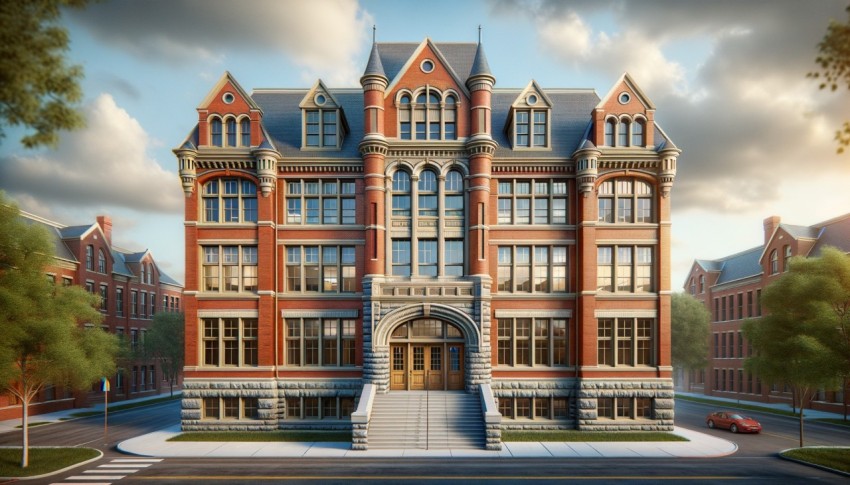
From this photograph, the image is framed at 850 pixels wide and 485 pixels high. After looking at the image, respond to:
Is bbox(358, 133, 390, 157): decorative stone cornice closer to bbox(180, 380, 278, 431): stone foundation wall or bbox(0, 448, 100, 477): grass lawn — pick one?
bbox(180, 380, 278, 431): stone foundation wall

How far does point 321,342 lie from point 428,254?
815 centimetres

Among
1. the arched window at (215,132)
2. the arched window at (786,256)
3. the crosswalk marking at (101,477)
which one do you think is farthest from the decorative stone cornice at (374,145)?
the arched window at (786,256)

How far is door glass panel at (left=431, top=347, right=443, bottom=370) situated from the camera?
3027cm

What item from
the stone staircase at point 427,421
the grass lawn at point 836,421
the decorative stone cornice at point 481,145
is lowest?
the grass lawn at point 836,421

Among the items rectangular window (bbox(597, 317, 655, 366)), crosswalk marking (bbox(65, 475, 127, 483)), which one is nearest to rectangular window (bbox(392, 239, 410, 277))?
rectangular window (bbox(597, 317, 655, 366))

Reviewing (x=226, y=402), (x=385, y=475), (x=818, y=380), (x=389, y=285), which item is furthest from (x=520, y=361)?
(x=226, y=402)

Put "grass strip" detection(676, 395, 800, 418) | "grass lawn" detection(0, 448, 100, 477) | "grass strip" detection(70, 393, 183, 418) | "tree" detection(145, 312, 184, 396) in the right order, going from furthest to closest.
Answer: "tree" detection(145, 312, 184, 396) → "grass strip" detection(676, 395, 800, 418) → "grass strip" detection(70, 393, 183, 418) → "grass lawn" detection(0, 448, 100, 477)

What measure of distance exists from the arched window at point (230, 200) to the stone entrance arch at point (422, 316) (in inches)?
400

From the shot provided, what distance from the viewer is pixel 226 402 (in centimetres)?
2995

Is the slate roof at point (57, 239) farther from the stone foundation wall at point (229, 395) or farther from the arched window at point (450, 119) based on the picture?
the arched window at point (450, 119)

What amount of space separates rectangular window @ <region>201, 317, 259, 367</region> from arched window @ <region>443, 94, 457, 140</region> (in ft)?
52.0

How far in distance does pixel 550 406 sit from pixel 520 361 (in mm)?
3010

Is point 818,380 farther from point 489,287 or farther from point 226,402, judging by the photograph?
point 226,402

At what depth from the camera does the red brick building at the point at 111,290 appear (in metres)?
43.7
